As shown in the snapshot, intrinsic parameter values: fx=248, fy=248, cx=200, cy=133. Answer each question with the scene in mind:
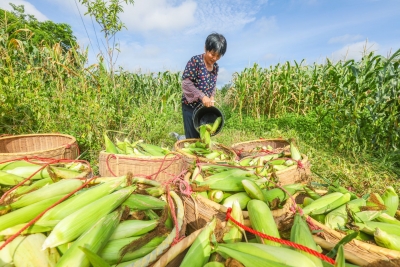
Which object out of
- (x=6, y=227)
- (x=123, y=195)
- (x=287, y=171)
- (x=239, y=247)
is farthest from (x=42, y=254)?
(x=287, y=171)

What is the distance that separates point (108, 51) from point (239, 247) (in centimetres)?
455

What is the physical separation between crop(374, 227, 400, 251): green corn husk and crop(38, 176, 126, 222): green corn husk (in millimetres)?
1439

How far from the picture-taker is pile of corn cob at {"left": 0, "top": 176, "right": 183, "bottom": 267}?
1.08 m

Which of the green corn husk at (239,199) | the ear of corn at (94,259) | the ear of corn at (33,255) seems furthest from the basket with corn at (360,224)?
the ear of corn at (33,255)

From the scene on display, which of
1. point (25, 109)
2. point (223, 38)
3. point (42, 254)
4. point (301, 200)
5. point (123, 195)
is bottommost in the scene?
point (301, 200)

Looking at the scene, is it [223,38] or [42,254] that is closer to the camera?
[42,254]

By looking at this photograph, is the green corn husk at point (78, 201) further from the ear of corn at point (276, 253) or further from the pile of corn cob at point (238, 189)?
the ear of corn at point (276, 253)

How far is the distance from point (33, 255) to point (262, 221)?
106cm

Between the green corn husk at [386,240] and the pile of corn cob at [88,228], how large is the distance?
1020mm

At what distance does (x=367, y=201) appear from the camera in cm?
177

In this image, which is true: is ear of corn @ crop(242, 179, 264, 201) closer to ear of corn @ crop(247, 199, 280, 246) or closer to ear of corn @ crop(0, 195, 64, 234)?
ear of corn @ crop(247, 199, 280, 246)

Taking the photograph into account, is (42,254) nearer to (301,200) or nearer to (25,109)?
(301,200)

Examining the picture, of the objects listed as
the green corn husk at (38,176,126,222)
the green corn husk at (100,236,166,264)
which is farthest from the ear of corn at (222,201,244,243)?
the green corn husk at (38,176,126,222)

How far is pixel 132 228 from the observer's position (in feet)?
4.20
